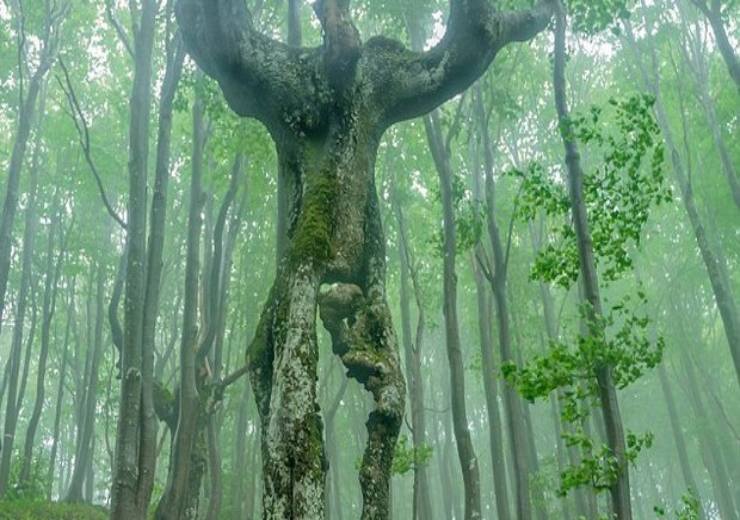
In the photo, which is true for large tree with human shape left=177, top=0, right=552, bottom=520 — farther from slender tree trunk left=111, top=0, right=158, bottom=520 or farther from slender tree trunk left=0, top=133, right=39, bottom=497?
slender tree trunk left=0, top=133, right=39, bottom=497

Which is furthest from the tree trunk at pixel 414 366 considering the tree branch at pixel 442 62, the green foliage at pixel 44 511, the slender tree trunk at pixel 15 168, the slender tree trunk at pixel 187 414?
the tree branch at pixel 442 62

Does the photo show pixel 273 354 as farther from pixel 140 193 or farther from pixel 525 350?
Result: pixel 525 350

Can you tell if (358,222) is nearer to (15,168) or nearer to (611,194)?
(611,194)

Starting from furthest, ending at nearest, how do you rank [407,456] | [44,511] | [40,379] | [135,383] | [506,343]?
[40,379] < [44,511] < [407,456] < [506,343] < [135,383]

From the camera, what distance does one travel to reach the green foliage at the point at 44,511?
14.8 meters

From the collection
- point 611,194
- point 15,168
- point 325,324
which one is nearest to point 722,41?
point 611,194

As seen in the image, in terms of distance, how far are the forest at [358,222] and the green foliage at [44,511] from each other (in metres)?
0.11

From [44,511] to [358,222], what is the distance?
12987 mm

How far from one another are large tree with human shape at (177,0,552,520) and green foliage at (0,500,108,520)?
11.0 m

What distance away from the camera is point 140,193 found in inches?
418

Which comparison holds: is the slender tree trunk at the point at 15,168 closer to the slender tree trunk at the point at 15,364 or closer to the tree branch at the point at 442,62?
the slender tree trunk at the point at 15,364

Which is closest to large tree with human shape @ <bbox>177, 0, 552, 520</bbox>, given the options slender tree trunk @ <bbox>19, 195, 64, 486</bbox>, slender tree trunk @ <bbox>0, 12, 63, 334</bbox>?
slender tree trunk @ <bbox>0, 12, 63, 334</bbox>

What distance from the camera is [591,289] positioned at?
23.0ft

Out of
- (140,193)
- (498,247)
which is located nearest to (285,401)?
(140,193)
